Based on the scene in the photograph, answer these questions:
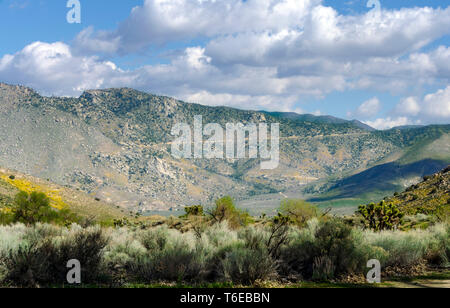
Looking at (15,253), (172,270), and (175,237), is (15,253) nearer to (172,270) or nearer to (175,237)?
(172,270)

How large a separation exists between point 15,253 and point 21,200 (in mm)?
25121

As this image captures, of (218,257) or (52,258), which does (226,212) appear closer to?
(218,257)

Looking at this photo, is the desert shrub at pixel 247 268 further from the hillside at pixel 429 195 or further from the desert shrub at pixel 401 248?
the hillside at pixel 429 195

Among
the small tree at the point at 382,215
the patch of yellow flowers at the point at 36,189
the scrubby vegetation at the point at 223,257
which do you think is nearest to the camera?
the scrubby vegetation at the point at 223,257

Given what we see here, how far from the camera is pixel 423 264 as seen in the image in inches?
540

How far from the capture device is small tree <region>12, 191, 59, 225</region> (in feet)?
106

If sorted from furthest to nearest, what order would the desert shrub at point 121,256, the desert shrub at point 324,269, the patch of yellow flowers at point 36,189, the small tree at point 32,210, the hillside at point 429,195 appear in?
the patch of yellow flowers at point 36,189
the hillside at point 429,195
the small tree at point 32,210
the desert shrub at point 121,256
the desert shrub at point 324,269

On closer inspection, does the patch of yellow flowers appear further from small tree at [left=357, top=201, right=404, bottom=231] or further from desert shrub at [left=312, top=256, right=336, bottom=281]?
desert shrub at [left=312, top=256, right=336, bottom=281]

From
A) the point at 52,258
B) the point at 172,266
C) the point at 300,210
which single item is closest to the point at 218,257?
the point at 172,266

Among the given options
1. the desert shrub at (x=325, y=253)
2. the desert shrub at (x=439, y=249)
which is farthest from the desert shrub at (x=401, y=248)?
the desert shrub at (x=325, y=253)

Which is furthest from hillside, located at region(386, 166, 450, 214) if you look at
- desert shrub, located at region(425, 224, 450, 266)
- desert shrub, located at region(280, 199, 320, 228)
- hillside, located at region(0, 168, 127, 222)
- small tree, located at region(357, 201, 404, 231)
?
hillside, located at region(0, 168, 127, 222)

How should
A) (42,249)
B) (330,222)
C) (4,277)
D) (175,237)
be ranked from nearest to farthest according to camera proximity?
(4,277), (42,249), (330,222), (175,237)

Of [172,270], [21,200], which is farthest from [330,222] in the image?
[21,200]

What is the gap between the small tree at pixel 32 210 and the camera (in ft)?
106
